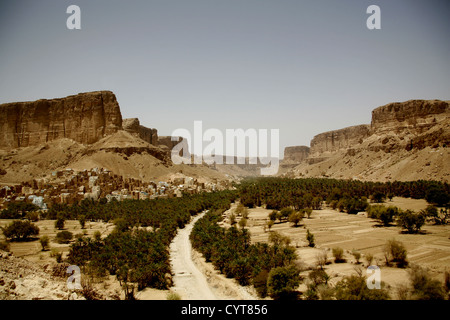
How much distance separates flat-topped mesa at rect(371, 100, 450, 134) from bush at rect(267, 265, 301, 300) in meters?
105

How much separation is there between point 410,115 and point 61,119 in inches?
5129

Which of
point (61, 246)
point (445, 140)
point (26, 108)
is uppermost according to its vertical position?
point (26, 108)

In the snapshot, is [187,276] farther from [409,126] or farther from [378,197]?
[409,126]

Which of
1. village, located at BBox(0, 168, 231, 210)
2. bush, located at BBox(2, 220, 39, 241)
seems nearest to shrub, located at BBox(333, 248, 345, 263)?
bush, located at BBox(2, 220, 39, 241)

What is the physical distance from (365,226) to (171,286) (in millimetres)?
28559

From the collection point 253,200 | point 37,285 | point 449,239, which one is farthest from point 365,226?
point 37,285

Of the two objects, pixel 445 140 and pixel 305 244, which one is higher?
pixel 445 140

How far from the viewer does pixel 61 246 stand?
1243 inches

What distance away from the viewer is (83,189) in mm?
64500

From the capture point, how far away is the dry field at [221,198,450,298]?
20062 mm

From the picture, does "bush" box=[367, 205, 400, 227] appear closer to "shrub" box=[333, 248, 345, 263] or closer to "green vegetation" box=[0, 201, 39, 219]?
"shrub" box=[333, 248, 345, 263]

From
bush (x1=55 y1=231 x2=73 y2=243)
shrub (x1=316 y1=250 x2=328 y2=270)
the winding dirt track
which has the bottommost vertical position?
the winding dirt track

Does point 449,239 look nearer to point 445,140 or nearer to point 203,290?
point 203,290

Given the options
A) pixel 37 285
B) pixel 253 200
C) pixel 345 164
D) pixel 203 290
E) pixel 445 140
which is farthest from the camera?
pixel 345 164
